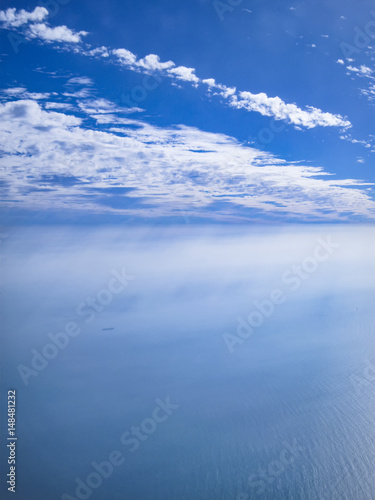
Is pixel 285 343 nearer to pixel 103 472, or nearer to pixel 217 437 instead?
pixel 217 437

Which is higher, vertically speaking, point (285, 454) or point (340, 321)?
point (340, 321)

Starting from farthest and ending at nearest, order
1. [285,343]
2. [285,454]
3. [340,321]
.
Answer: [340,321], [285,343], [285,454]

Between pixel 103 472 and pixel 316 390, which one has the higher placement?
pixel 316 390

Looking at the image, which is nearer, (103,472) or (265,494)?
(265,494)

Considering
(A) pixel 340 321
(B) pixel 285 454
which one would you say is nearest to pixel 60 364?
(B) pixel 285 454

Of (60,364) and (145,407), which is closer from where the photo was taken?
(145,407)

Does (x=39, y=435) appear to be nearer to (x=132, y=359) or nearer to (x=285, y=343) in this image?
(x=132, y=359)

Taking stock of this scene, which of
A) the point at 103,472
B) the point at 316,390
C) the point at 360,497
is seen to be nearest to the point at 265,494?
the point at 360,497

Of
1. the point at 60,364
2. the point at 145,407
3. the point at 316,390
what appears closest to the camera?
the point at 145,407

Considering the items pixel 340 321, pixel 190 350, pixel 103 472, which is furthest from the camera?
pixel 340 321
